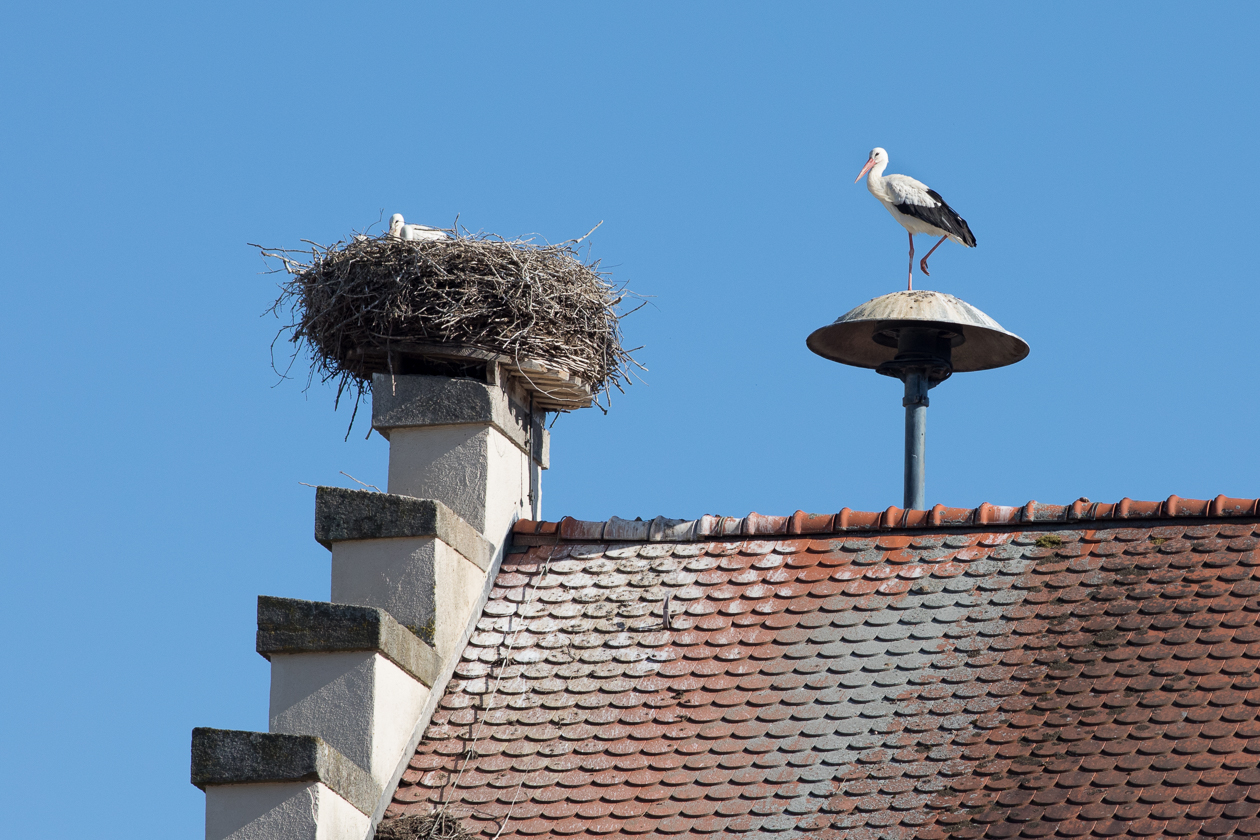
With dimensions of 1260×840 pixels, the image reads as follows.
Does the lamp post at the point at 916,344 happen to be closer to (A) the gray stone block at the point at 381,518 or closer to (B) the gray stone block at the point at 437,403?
(B) the gray stone block at the point at 437,403

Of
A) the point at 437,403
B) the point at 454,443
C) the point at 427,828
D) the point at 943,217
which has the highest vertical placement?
the point at 943,217

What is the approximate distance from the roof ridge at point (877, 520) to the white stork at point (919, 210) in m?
3.23

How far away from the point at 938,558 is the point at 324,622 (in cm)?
302

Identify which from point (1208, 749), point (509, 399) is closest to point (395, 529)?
point (509, 399)

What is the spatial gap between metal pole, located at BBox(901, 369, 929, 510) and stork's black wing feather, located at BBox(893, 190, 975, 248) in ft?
4.90

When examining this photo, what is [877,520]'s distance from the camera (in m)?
9.39

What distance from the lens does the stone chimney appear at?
8.02 m

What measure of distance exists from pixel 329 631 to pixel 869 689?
2.51 m

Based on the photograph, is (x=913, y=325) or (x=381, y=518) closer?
(x=381, y=518)

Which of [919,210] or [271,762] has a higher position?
[919,210]

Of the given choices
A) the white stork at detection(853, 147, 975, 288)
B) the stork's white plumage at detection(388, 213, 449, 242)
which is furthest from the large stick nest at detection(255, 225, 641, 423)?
the white stork at detection(853, 147, 975, 288)

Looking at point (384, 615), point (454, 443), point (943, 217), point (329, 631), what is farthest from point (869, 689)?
point (943, 217)

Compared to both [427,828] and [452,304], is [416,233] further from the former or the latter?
[427,828]

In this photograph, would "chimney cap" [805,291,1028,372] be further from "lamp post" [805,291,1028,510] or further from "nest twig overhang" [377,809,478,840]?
"nest twig overhang" [377,809,478,840]
